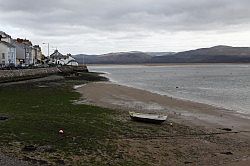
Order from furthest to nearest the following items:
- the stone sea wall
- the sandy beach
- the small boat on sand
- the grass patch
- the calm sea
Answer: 1. the stone sea wall
2. the calm sea
3. the small boat on sand
4. the sandy beach
5. the grass patch

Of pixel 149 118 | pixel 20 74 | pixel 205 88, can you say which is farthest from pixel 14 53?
pixel 149 118

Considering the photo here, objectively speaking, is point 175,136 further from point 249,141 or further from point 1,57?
point 1,57

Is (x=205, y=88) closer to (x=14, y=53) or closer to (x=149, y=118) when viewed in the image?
(x=149, y=118)

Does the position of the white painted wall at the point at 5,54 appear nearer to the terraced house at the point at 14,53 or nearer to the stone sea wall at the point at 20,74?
the terraced house at the point at 14,53

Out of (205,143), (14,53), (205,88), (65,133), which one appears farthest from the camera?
(14,53)

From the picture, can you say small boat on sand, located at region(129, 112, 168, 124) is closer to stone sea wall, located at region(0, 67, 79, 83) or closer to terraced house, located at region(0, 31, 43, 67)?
stone sea wall, located at region(0, 67, 79, 83)

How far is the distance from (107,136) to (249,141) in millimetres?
6567

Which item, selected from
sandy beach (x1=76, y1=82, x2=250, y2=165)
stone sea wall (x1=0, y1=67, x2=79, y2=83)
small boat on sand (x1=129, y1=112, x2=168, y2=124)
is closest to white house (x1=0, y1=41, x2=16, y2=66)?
stone sea wall (x1=0, y1=67, x2=79, y2=83)

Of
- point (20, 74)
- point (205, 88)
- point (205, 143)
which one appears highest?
point (20, 74)

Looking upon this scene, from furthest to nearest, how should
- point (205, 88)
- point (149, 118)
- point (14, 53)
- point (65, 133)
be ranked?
point (14, 53) < point (205, 88) < point (149, 118) < point (65, 133)

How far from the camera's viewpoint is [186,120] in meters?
23.4

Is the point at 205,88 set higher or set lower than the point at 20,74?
lower

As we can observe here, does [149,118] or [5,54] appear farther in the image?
[5,54]

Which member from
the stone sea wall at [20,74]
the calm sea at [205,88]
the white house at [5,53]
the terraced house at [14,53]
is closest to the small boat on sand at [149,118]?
the calm sea at [205,88]
